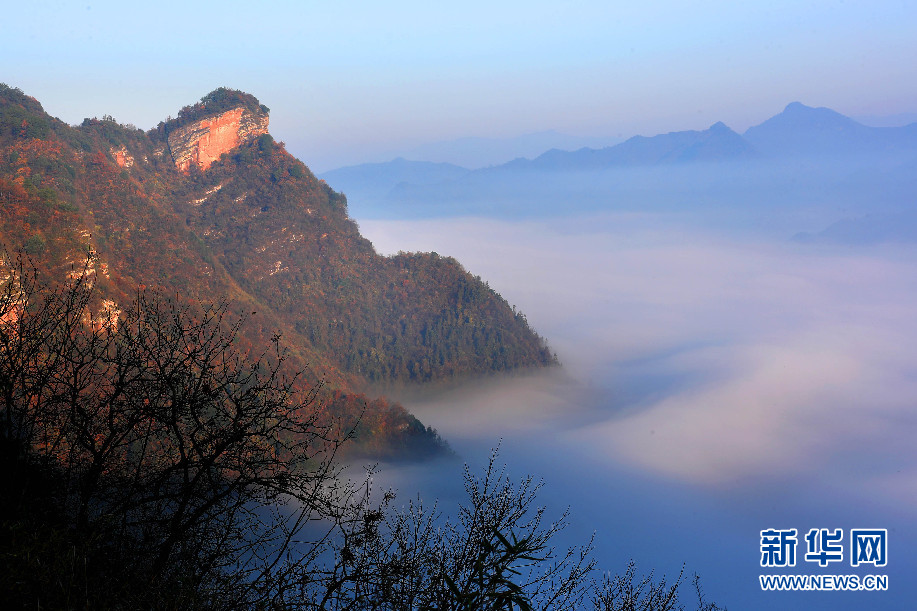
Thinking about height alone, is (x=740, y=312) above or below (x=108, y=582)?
above

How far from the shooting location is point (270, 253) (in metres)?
80.4

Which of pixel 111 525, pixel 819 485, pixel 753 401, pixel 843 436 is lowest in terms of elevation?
pixel 111 525

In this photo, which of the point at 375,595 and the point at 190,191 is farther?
the point at 190,191

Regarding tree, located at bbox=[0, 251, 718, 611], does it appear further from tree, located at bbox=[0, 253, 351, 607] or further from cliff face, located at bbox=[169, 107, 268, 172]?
cliff face, located at bbox=[169, 107, 268, 172]

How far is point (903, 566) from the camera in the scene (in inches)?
2345

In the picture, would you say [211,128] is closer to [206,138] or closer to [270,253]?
[206,138]

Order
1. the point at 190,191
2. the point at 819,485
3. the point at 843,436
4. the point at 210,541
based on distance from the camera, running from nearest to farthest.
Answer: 1. the point at 210,541
2. the point at 819,485
3. the point at 190,191
4. the point at 843,436

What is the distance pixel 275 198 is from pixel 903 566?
8201cm

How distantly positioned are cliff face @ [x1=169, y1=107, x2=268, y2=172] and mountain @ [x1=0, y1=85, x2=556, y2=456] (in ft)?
0.58

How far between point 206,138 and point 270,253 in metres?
21.9

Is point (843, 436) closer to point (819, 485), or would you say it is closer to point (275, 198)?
point (819, 485)

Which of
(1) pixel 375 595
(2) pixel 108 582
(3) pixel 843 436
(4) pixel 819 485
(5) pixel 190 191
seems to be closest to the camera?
(2) pixel 108 582

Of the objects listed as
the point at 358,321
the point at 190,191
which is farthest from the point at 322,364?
the point at 190,191

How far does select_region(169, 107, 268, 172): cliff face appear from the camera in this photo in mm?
88812
